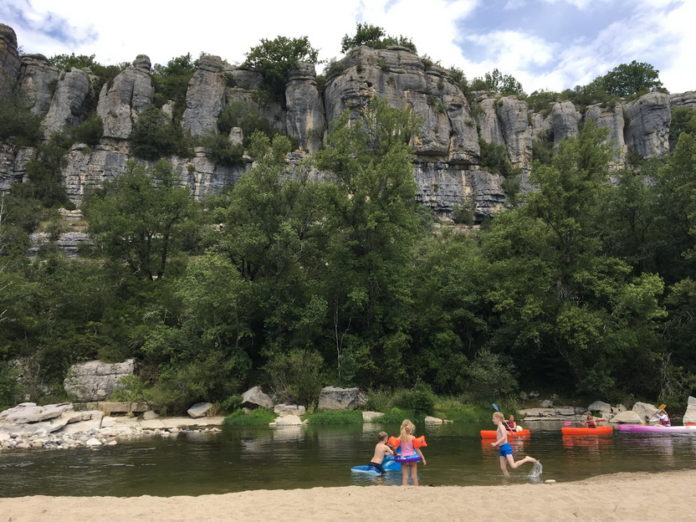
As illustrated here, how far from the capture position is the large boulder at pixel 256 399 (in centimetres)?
2325

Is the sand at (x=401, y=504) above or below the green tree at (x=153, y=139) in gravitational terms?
below

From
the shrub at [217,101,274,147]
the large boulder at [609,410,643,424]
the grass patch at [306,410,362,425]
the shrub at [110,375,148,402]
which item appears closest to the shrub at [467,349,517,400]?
the large boulder at [609,410,643,424]

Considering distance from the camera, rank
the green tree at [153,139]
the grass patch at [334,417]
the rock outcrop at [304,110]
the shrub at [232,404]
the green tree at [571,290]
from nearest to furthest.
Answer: the grass patch at [334,417] < the shrub at [232,404] < the green tree at [571,290] < the green tree at [153,139] < the rock outcrop at [304,110]

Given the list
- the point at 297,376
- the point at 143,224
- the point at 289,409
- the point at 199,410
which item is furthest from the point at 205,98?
the point at 289,409

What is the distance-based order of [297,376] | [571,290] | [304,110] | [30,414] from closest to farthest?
[30,414], [297,376], [571,290], [304,110]

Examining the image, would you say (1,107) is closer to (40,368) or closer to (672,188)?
(40,368)

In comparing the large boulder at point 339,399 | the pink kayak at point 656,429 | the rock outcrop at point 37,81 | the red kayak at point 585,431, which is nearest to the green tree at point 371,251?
the large boulder at point 339,399

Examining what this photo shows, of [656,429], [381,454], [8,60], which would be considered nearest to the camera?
[381,454]

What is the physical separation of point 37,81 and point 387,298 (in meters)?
59.7

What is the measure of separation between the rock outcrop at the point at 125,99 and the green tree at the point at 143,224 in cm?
2731

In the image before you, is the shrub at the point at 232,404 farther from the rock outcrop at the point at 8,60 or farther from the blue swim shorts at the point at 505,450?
the rock outcrop at the point at 8,60

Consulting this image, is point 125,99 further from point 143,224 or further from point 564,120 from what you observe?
point 564,120

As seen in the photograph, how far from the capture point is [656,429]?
18172 millimetres

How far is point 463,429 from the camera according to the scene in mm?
19484
